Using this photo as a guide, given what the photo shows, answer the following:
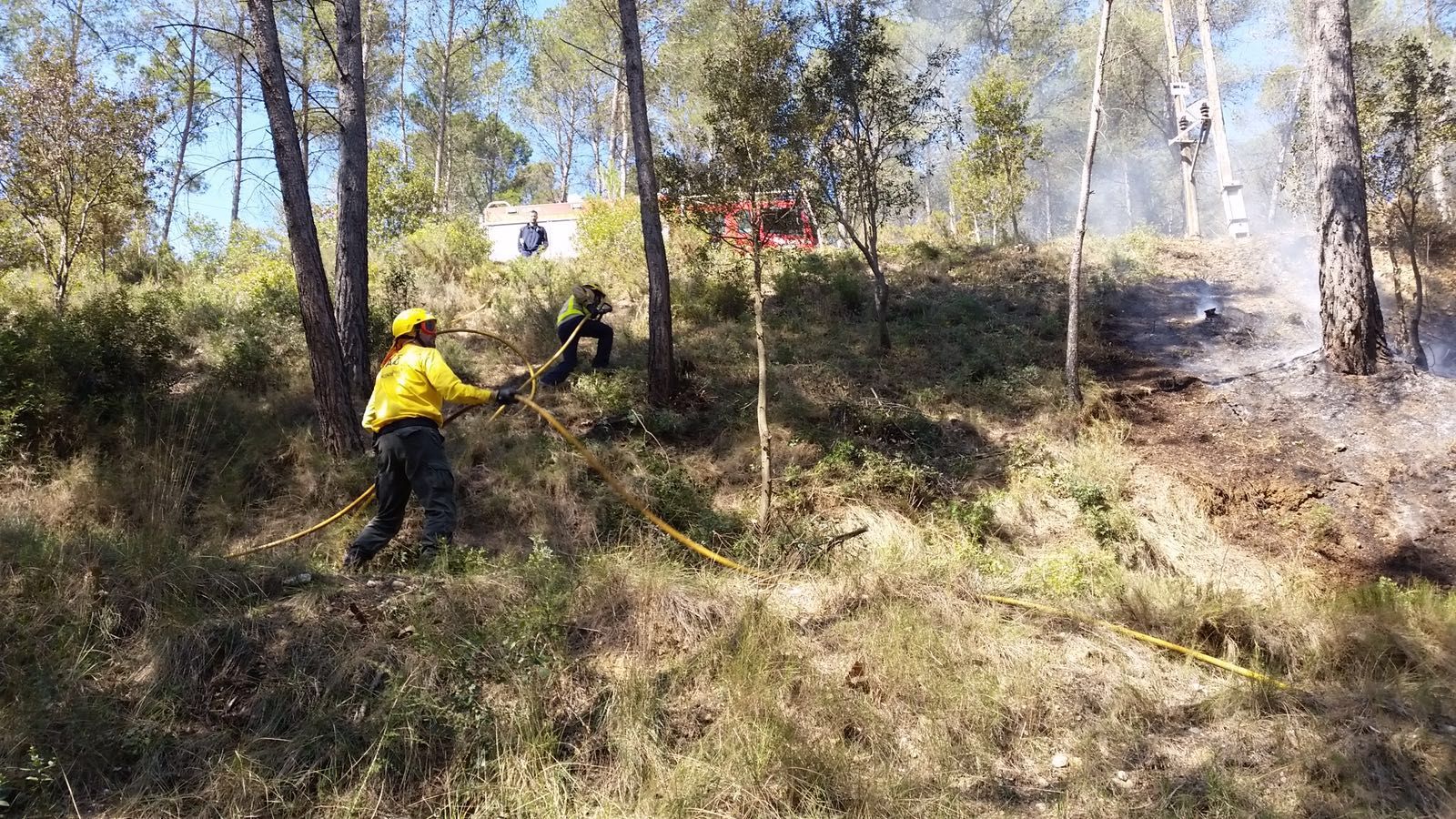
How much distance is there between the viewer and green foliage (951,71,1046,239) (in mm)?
15234

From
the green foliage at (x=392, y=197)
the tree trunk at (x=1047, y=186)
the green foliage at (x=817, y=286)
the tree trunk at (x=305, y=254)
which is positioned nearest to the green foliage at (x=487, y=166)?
the green foliage at (x=392, y=197)

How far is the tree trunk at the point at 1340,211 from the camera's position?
308 inches

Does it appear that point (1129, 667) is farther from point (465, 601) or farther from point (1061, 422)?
point (1061, 422)

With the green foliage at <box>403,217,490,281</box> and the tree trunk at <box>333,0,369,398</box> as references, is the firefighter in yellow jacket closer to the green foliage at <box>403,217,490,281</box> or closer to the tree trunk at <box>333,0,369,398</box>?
the tree trunk at <box>333,0,369,398</box>

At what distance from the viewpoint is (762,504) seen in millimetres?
5848

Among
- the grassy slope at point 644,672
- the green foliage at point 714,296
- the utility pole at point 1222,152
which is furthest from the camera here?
the utility pole at point 1222,152

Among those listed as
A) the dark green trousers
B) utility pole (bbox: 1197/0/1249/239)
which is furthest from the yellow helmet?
utility pole (bbox: 1197/0/1249/239)

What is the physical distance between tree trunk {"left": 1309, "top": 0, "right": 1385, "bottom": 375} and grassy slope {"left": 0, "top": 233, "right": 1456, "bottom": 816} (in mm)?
4007

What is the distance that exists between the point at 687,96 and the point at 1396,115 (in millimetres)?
12908

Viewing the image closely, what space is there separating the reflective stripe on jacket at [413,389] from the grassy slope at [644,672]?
3.17 ft

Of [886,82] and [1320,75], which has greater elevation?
[886,82]

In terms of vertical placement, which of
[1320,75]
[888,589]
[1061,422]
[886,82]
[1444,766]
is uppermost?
[886,82]

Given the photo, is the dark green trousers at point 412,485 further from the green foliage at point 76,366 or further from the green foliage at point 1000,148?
the green foliage at point 1000,148

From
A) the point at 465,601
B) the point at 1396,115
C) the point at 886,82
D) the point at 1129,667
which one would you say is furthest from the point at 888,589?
the point at 1396,115
